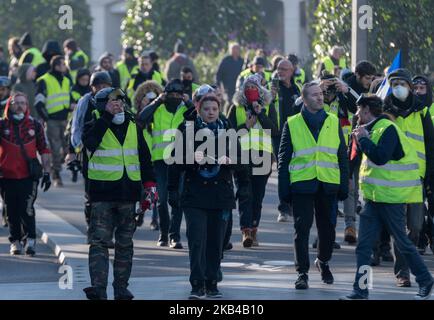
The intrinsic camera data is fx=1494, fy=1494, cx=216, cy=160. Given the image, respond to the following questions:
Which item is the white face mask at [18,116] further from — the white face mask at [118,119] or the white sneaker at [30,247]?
the white face mask at [118,119]

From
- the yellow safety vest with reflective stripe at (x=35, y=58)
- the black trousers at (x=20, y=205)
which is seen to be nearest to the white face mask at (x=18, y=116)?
the black trousers at (x=20, y=205)

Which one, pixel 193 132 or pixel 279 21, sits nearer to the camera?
pixel 193 132

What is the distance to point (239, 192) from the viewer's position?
13531 mm

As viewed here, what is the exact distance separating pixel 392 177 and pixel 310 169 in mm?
946

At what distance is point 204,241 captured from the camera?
12.7 m

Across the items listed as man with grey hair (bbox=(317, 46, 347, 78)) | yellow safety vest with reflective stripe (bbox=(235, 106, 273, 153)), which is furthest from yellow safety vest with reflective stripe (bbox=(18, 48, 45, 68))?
yellow safety vest with reflective stripe (bbox=(235, 106, 273, 153))

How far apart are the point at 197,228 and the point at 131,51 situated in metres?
14.2

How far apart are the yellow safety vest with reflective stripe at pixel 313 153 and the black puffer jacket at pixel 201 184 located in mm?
578

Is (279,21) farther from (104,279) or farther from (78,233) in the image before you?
(104,279)

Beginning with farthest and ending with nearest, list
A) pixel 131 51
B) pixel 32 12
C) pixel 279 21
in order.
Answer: pixel 279 21 < pixel 32 12 < pixel 131 51

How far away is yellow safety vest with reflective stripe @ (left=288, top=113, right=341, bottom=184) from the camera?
13148 mm

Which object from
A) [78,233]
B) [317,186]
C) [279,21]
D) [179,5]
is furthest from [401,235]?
[279,21]

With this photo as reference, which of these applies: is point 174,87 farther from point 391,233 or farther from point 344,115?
point 391,233

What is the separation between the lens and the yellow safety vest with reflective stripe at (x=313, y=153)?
1315 centimetres
